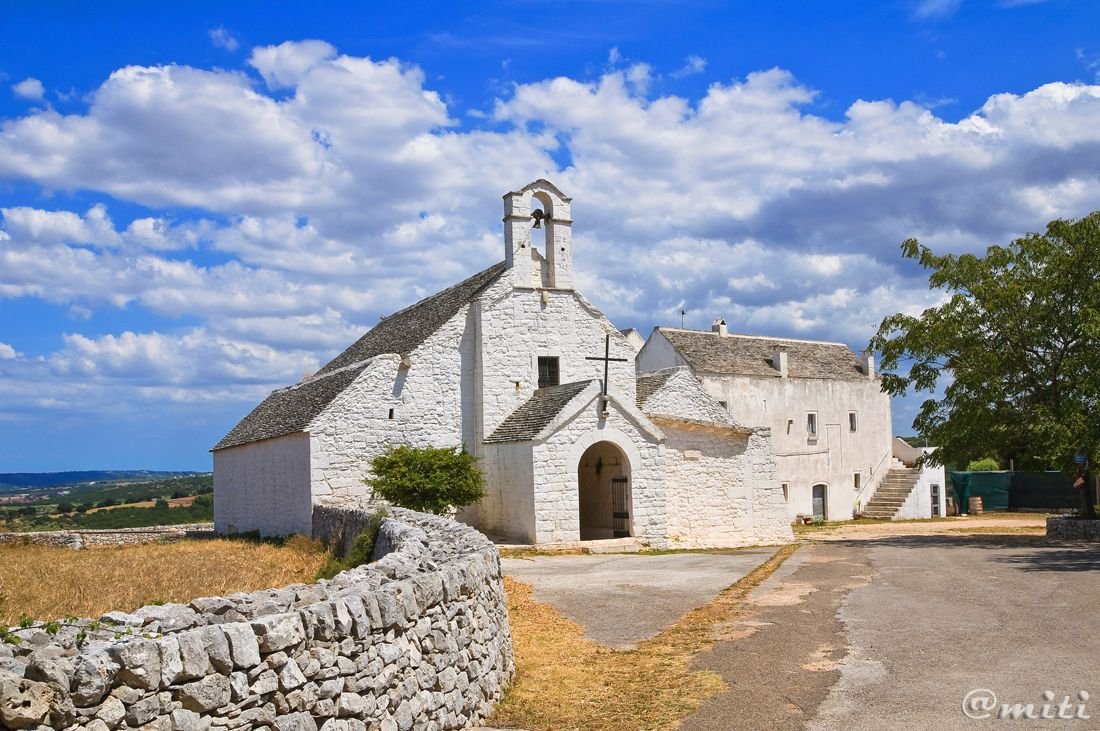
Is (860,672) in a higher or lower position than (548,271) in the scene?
lower

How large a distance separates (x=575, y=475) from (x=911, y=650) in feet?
49.0

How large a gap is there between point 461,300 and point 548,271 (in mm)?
2828

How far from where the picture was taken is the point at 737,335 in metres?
44.5

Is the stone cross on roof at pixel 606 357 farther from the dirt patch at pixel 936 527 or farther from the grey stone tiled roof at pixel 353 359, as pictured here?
the dirt patch at pixel 936 527

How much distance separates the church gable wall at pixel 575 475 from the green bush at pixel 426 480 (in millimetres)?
1960

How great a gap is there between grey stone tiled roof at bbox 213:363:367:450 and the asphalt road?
14.0 meters

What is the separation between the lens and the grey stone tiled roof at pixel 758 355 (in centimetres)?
4112

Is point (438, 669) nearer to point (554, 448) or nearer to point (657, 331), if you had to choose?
point (554, 448)

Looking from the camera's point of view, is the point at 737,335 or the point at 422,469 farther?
the point at 737,335

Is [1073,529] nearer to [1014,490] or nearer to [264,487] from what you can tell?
[264,487]

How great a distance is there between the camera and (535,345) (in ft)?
92.0

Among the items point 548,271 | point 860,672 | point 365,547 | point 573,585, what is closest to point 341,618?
point 860,672

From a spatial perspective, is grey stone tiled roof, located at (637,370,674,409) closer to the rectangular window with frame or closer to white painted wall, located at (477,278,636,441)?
white painted wall, located at (477,278,636,441)

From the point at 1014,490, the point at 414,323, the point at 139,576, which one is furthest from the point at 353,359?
the point at 1014,490
